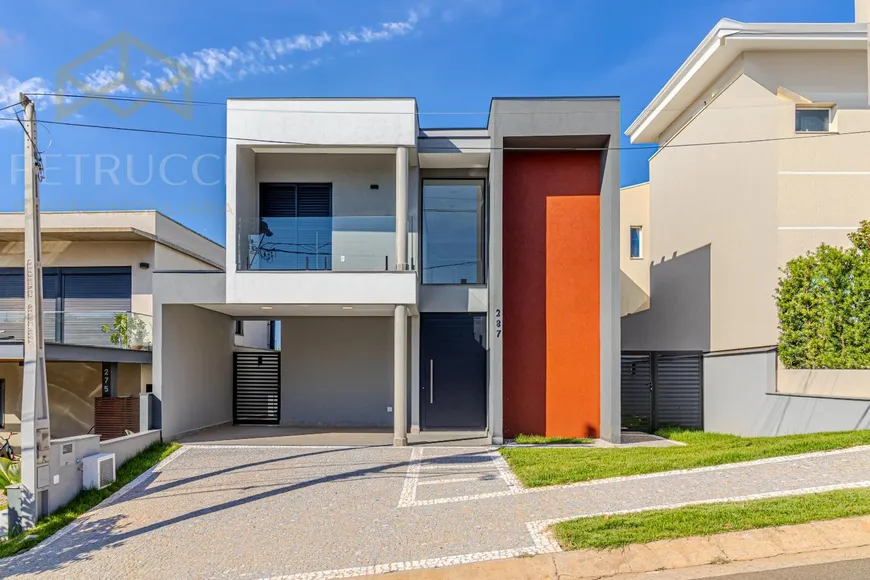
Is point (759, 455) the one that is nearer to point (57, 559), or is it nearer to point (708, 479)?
point (708, 479)

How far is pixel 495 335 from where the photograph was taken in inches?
451

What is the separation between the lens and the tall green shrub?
10336mm

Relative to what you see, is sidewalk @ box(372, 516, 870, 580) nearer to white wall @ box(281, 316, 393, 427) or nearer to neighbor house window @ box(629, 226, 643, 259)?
white wall @ box(281, 316, 393, 427)

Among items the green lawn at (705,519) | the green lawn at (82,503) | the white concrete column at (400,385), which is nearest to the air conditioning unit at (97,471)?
the green lawn at (82,503)

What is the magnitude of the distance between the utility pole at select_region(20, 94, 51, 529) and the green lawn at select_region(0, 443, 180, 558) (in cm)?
21

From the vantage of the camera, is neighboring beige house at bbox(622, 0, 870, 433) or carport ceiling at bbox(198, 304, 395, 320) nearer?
carport ceiling at bbox(198, 304, 395, 320)

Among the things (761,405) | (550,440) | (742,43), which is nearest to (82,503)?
(550,440)

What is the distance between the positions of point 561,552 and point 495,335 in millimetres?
6045

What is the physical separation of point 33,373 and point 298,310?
5547mm

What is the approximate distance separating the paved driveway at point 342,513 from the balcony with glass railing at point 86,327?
15.5 ft

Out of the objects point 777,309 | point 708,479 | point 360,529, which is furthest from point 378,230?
point 777,309

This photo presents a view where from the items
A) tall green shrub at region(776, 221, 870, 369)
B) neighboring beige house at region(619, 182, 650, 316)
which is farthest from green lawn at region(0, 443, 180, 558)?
neighboring beige house at region(619, 182, 650, 316)

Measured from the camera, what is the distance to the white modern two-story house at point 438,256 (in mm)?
11312

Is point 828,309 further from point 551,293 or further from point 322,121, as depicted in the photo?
point 322,121
